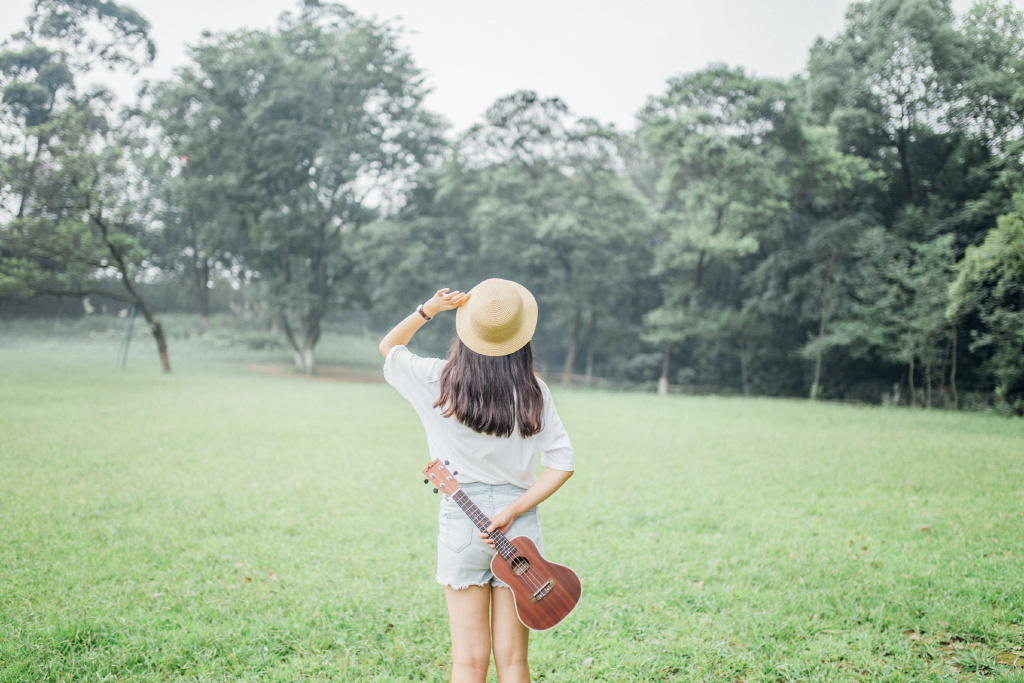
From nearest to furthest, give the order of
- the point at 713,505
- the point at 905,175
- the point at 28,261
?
the point at 713,505
the point at 28,261
the point at 905,175

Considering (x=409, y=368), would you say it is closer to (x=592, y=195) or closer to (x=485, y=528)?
(x=485, y=528)

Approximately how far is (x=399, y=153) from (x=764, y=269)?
14.3 metres

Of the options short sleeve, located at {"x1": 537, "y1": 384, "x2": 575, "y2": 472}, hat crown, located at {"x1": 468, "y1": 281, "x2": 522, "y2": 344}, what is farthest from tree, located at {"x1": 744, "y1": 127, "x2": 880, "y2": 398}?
hat crown, located at {"x1": 468, "y1": 281, "x2": 522, "y2": 344}

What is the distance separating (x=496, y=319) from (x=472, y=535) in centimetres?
71

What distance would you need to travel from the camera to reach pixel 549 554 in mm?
4336

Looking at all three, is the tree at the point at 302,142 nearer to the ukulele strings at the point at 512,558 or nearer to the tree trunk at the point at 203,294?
the tree trunk at the point at 203,294

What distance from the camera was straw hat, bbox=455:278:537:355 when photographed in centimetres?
182

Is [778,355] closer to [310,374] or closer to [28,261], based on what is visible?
[310,374]

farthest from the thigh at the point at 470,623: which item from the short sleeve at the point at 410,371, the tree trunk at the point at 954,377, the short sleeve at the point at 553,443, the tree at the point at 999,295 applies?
the tree trunk at the point at 954,377

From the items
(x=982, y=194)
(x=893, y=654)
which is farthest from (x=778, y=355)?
(x=893, y=654)

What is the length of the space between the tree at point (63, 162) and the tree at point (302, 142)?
355 centimetres

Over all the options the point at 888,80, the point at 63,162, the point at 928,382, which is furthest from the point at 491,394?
the point at 888,80

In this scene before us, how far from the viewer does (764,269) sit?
20.2m

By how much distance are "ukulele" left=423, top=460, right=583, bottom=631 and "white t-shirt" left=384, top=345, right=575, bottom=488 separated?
7cm
